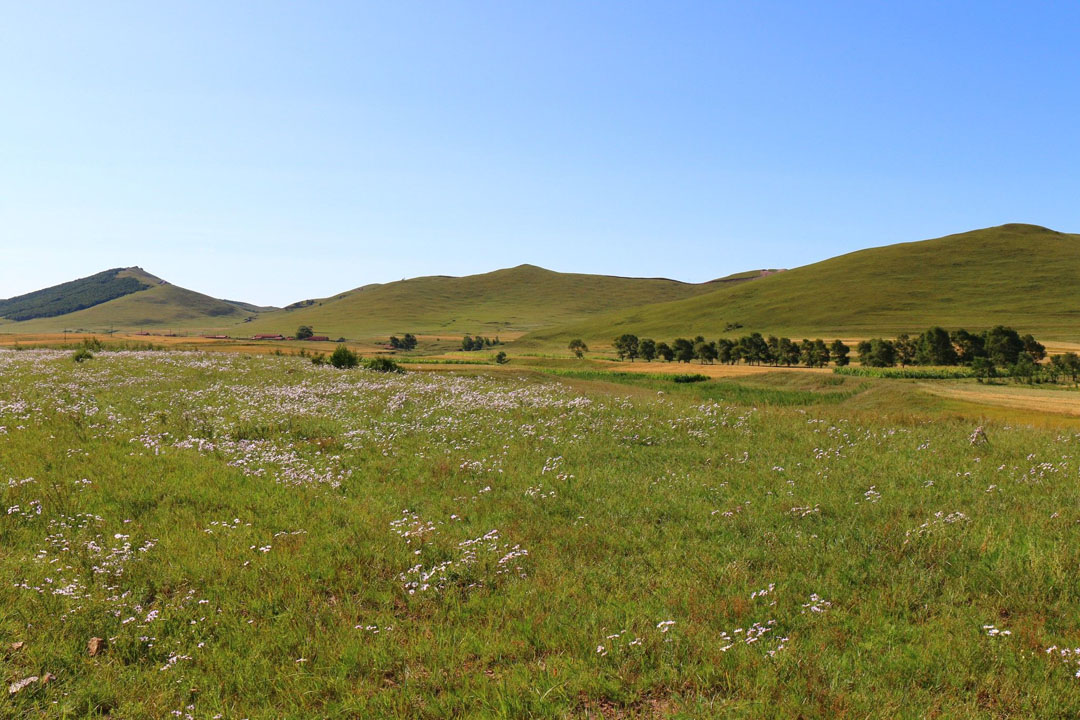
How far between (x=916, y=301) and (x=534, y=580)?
7289 inches

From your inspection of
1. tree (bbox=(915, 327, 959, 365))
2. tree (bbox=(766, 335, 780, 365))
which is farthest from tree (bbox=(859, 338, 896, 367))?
tree (bbox=(766, 335, 780, 365))

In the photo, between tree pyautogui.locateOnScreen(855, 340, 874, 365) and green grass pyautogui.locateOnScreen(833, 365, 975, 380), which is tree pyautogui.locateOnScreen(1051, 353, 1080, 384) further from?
tree pyautogui.locateOnScreen(855, 340, 874, 365)

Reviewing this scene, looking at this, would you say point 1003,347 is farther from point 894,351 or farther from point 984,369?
point 894,351

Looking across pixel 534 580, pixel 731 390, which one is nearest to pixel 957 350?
pixel 731 390

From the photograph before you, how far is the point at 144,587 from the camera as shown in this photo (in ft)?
23.0

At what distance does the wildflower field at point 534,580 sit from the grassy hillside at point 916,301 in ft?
452

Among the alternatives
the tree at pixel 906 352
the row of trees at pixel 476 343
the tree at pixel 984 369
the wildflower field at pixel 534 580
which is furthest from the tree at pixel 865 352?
the row of trees at pixel 476 343

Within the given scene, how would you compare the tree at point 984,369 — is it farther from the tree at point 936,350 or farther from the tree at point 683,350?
the tree at point 683,350

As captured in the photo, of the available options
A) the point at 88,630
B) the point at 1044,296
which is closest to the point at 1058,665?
the point at 88,630

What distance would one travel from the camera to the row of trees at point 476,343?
14462cm

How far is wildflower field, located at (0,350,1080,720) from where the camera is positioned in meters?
5.11

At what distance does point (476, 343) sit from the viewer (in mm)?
151625

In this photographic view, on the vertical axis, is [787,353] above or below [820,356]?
above

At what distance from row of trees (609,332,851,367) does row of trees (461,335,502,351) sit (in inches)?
1762
